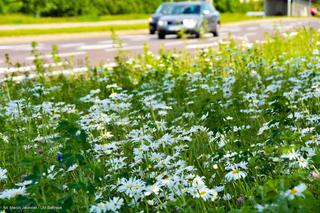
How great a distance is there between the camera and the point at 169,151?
13.9ft

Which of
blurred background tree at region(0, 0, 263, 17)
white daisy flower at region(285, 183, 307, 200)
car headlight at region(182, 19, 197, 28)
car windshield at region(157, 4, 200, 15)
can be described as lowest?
blurred background tree at region(0, 0, 263, 17)

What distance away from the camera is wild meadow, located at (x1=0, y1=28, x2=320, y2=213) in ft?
8.64

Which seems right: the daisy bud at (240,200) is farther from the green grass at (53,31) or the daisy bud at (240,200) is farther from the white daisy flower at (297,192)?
the green grass at (53,31)

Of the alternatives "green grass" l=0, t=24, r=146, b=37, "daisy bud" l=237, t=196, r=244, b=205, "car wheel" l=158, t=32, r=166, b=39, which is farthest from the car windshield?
"daisy bud" l=237, t=196, r=244, b=205

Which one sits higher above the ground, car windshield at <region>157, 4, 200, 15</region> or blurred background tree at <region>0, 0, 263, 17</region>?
car windshield at <region>157, 4, 200, 15</region>

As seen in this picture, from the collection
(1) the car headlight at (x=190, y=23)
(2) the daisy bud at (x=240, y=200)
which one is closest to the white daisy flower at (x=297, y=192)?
(2) the daisy bud at (x=240, y=200)

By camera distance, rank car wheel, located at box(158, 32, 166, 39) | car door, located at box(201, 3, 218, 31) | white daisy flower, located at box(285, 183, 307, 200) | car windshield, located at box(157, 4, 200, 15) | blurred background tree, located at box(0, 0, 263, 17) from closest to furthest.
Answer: white daisy flower, located at box(285, 183, 307, 200)
car wheel, located at box(158, 32, 166, 39)
car windshield, located at box(157, 4, 200, 15)
car door, located at box(201, 3, 218, 31)
blurred background tree, located at box(0, 0, 263, 17)

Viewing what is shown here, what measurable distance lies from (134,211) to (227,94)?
10.1 ft

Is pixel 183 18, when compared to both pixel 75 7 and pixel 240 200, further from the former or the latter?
pixel 75 7

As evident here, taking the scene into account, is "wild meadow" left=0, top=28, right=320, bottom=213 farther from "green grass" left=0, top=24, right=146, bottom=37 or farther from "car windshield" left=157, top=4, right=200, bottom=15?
"green grass" left=0, top=24, right=146, bottom=37

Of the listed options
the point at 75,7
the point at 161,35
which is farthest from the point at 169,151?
the point at 75,7

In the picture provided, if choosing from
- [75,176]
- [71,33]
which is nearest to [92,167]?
[75,176]

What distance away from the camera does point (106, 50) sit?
55.2ft

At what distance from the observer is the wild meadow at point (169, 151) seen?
2635mm
